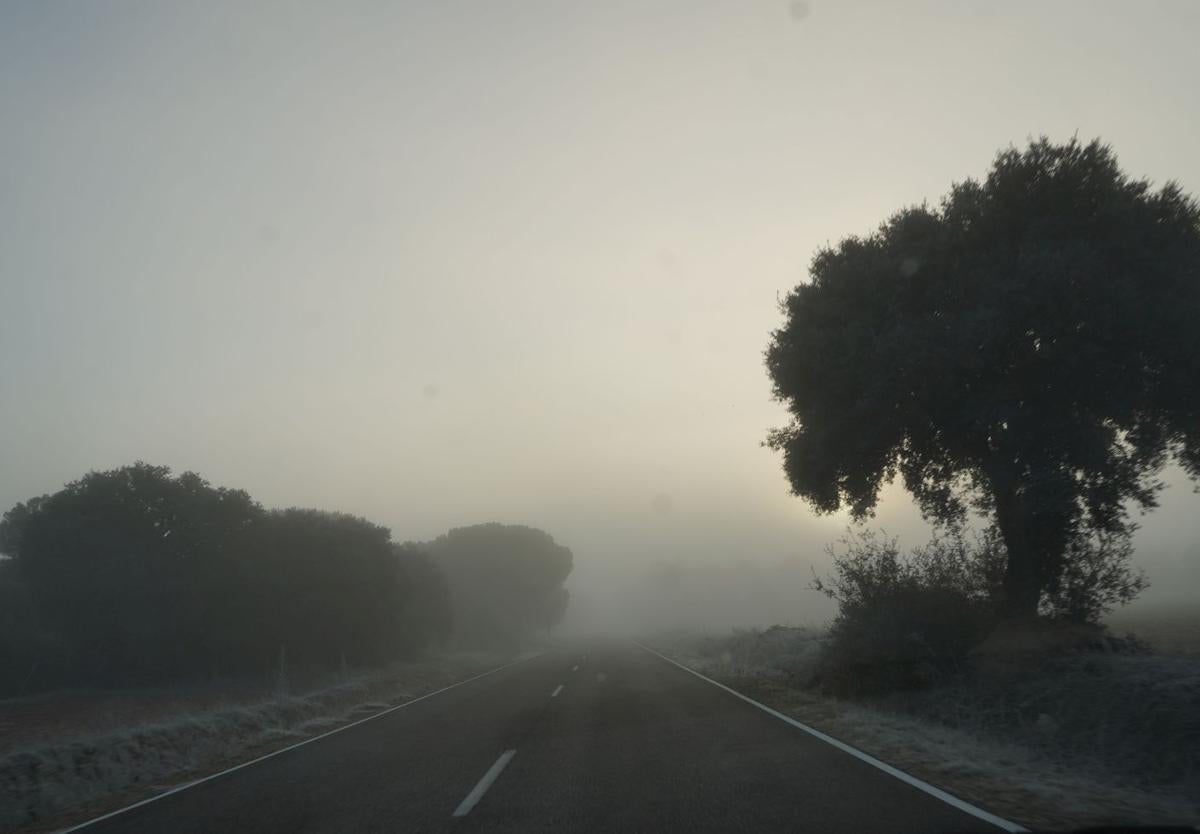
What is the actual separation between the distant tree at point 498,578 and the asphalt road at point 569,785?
55.8 m

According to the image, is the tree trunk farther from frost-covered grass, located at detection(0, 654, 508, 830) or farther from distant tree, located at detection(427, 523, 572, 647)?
distant tree, located at detection(427, 523, 572, 647)

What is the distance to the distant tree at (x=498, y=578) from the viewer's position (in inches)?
2702

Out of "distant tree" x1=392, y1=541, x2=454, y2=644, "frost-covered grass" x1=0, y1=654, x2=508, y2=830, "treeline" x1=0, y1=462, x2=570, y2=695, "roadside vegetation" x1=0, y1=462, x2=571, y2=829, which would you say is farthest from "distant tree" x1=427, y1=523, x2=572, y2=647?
"frost-covered grass" x1=0, y1=654, x2=508, y2=830

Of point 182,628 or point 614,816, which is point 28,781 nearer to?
point 614,816

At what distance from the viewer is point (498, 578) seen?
75.7 m

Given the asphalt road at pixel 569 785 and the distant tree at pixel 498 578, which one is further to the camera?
the distant tree at pixel 498 578

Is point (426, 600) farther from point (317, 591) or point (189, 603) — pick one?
point (189, 603)

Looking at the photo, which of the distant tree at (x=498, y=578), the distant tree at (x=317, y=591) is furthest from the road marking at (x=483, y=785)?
the distant tree at (x=498, y=578)

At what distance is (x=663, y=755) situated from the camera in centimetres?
911

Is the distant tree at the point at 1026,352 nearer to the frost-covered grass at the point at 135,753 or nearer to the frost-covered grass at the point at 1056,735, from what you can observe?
the frost-covered grass at the point at 1056,735

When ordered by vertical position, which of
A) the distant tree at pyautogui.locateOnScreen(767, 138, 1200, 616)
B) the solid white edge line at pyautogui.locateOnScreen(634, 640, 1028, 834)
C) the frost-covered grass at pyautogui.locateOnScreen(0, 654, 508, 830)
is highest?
the distant tree at pyautogui.locateOnScreen(767, 138, 1200, 616)

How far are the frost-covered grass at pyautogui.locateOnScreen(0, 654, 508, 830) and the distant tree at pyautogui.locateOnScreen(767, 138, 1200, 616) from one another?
13531mm

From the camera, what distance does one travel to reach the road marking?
6.87 metres

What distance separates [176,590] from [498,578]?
44.9m
